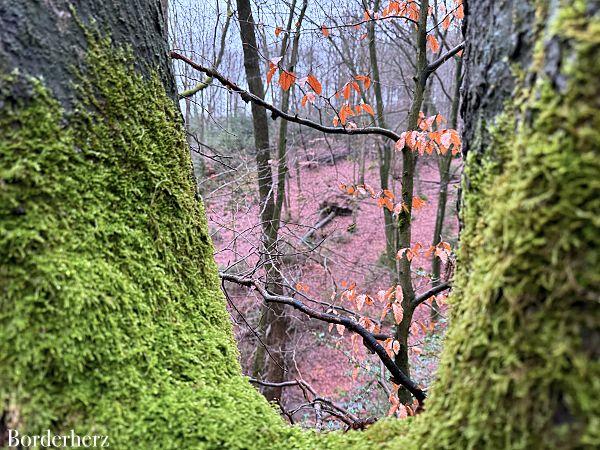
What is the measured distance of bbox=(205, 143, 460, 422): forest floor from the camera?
4895 millimetres

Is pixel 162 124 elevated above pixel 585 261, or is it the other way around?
pixel 162 124

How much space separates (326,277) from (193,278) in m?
6.78

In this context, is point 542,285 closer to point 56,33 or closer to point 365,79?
point 56,33

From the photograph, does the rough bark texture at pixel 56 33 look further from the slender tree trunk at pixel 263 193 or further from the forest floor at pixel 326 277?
the slender tree trunk at pixel 263 193

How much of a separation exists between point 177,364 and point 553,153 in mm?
887

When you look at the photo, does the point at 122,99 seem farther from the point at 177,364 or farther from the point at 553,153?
the point at 553,153

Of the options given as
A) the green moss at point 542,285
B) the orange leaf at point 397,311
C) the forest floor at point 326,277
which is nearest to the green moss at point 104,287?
the green moss at point 542,285

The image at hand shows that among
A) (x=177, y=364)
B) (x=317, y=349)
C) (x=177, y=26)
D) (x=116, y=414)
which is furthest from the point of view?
(x=317, y=349)

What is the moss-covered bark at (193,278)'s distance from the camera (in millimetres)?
532

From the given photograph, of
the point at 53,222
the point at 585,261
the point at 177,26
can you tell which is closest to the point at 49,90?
the point at 53,222

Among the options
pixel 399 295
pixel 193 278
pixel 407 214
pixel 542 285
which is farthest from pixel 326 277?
pixel 542 285

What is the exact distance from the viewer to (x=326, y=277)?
7797 millimetres

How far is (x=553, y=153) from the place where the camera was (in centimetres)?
55

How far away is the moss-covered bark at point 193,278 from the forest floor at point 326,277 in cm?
237
